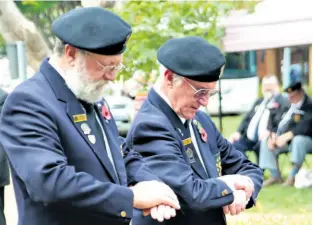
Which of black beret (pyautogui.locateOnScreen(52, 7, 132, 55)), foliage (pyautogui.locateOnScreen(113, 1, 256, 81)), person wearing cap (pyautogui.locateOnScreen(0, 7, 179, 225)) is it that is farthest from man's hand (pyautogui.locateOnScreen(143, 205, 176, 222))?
foliage (pyautogui.locateOnScreen(113, 1, 256, 81))

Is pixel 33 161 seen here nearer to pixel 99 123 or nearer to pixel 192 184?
pixel 99 123

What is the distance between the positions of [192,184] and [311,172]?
8416 millimetres

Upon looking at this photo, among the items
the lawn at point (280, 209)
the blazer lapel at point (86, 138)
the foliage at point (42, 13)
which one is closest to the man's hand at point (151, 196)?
the blazer lapel at point (86, 138)

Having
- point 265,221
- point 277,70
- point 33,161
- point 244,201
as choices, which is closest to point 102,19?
point 33,161

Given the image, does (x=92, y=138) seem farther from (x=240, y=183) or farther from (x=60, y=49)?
(x=240, y=183)

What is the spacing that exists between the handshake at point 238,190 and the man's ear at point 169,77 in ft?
1.55

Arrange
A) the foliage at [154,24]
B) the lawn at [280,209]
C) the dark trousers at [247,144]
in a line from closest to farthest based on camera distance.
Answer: the lawn at [280,209] < the foliage at [154,24] < the dark trousers at [247,144]

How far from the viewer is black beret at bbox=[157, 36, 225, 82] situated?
139 inches

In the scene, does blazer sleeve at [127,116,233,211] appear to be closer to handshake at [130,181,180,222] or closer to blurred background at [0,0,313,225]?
handshake at [130,181,180,222]

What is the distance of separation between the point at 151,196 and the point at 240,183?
0.72m

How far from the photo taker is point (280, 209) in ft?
31.6

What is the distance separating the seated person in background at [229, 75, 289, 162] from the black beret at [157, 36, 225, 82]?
26.5 feet

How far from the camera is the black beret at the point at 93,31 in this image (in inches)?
115

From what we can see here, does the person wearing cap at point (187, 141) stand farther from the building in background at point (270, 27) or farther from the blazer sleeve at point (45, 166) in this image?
the building in background at point (270, 27)
